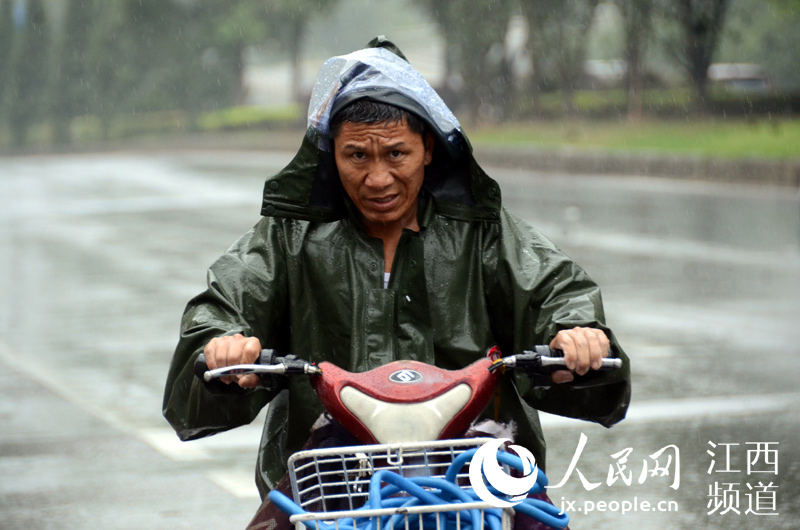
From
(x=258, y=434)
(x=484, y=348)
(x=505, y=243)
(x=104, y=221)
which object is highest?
(x=505, y=243)

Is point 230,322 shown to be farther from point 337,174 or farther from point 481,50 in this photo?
point 481,50

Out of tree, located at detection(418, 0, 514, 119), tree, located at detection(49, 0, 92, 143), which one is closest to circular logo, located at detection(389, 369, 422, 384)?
tree, located at detection(418, 0, 514, 119)

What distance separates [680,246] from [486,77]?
25.6m

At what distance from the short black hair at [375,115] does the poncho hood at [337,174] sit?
0.10 feet

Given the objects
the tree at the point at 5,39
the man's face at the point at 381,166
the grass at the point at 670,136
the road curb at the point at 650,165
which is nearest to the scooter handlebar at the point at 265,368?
the man's face at the point at 381,166

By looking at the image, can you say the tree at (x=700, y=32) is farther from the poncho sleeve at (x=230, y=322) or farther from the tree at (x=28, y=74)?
the tree at (x=28, y=74)

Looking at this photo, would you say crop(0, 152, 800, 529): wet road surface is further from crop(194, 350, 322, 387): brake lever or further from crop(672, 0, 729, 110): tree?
crop(672, 0, 729, 110): tree

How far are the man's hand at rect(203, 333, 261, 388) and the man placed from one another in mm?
217

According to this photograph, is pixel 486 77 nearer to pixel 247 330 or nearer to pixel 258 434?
pixel 258 434

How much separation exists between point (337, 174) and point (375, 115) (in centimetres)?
26

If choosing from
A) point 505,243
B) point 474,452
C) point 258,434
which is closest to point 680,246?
point 258,434

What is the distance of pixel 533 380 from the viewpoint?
8.80 feet

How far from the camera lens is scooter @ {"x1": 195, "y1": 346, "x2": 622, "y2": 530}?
2180 millimetres

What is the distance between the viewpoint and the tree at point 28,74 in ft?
163
